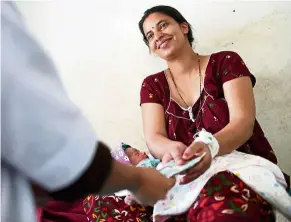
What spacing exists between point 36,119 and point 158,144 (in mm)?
778

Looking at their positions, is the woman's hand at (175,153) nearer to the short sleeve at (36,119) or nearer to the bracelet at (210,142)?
the bracelet at (210,142)

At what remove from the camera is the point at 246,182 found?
3.18 feet

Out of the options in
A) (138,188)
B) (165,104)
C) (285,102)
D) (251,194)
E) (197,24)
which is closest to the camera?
(138,188)

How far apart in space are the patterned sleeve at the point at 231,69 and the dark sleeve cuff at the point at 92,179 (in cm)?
79

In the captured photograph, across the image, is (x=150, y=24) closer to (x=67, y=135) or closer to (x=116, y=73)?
(x=116, y=73)

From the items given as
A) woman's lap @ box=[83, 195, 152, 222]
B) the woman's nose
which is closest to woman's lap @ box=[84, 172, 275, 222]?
woman's lap @ box=[83, 195, 152, 222]

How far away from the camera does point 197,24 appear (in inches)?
66.7

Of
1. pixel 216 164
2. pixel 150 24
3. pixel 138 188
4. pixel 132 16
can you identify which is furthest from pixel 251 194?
pixel 132 16

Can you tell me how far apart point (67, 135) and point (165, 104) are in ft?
2.93

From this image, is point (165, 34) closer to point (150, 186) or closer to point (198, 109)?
point (198, 109)

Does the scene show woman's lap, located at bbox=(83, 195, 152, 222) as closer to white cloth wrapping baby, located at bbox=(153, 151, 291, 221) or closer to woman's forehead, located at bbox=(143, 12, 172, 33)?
white cloth wrapping baby, located at bbox=(153, 151, 291, 221)

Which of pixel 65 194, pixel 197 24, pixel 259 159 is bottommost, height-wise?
pixel 259 159

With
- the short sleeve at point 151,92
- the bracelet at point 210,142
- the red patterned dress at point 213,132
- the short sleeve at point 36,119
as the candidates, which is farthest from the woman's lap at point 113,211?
the short sleeve at point 36,119

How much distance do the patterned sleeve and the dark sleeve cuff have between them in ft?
2.60
